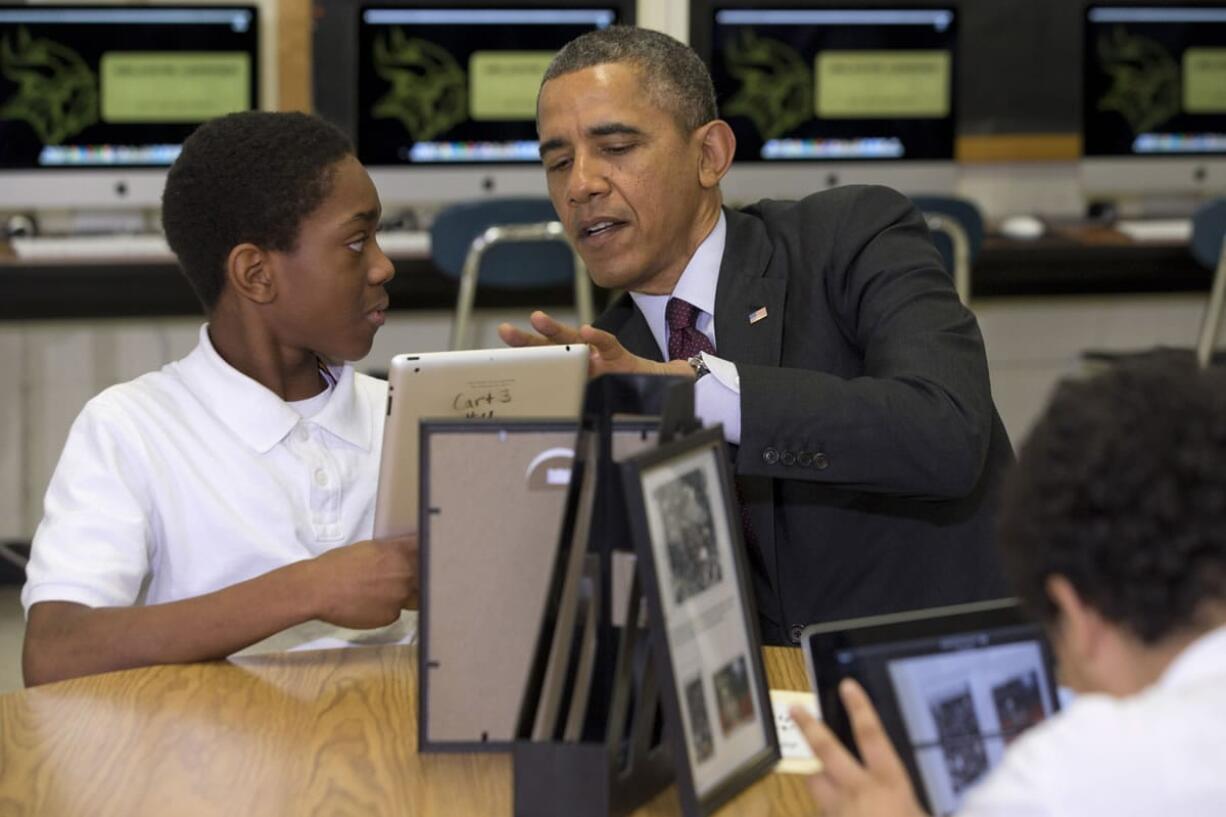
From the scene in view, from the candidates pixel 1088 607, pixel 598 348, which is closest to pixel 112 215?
pixel 598 348

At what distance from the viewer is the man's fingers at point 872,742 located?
1047 mm

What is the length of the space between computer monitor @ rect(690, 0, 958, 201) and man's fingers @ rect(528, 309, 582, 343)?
3295mm

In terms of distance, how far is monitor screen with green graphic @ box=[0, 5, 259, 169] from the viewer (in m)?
4.41

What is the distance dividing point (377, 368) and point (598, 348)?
3.13 meters

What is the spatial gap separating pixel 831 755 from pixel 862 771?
0.07ft

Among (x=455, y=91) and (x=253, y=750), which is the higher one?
(x=455, y=91)

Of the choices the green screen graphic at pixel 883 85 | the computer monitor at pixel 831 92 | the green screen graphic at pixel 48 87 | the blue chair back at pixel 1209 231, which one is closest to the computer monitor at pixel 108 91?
the green screen graphic at pixel 48 87

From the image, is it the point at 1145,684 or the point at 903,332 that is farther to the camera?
the point at 903,332

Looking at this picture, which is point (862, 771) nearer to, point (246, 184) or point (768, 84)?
point (246, 184)

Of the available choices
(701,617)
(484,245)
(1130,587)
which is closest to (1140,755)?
(1130,587)

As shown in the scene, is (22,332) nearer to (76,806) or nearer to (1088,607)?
(76,806)

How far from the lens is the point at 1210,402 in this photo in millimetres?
928

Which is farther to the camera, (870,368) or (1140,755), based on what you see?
(870,368)

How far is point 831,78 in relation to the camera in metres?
4.90
